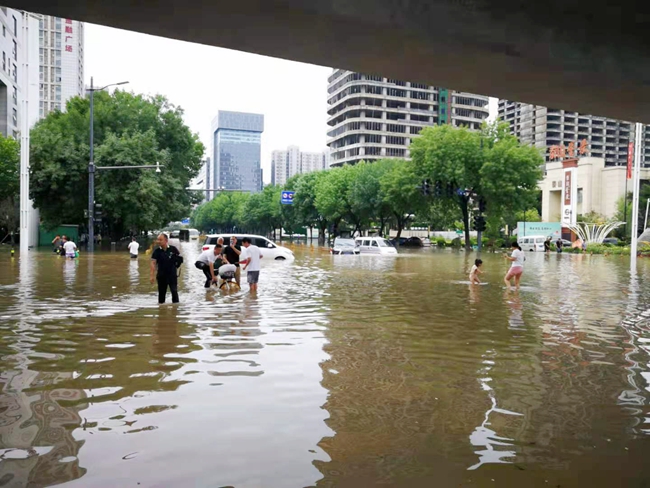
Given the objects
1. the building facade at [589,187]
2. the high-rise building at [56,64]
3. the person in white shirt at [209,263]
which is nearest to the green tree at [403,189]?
the person in white shirt at [209,263]

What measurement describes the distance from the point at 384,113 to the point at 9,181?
89763 millimetres

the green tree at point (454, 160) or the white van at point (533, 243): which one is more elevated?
the green tree at point (454, 160)

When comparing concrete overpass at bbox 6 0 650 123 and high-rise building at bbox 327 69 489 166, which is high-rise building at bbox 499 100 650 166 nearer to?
high-rise building at bbox 327 69 489 166

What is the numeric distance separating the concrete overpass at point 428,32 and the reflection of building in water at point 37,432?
4.47 m

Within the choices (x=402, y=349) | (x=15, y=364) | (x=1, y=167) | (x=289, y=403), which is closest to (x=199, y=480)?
(x=289, y=403)

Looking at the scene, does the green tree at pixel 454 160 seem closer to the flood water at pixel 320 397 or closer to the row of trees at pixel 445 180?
the row of trees at pixel 445 180

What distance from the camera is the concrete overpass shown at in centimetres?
713

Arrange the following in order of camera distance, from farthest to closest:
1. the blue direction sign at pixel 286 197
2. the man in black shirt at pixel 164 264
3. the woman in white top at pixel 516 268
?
1. the blue direction sign at pixel 286 197
2. the woman in white top at pixel 516 268
3. the man in black shirt at pixel 164 264

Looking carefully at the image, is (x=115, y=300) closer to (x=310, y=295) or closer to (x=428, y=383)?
(x=310, y=295)

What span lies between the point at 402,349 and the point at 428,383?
2060 millimetres

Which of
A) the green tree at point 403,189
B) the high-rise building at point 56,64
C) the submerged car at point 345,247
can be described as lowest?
the submerged car at point 345,247

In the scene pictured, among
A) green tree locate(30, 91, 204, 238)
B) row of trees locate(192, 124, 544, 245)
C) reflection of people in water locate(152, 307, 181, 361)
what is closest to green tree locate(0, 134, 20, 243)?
green tree locate(30, 91, 204, 238)

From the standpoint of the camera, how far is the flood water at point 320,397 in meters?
4.72

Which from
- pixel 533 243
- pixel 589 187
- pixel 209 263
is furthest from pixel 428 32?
pixel 589 187
